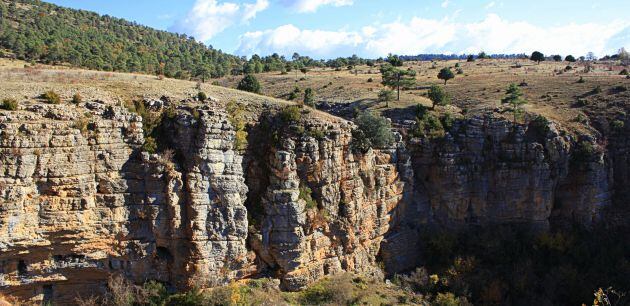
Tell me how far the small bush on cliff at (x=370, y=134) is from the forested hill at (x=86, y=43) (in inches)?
927

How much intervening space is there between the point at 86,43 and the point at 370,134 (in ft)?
Result: 157

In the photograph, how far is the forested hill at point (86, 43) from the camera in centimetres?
5166

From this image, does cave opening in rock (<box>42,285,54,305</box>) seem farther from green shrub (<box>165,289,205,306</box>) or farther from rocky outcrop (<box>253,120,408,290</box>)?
rocky outcrop (<box>253,120,408,290</box>)

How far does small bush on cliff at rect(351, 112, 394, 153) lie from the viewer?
1226 inches

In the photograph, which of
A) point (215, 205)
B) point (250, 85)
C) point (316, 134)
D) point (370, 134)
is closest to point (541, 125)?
point (370, 134)

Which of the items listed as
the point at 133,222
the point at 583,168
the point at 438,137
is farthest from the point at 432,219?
the point at 133,222

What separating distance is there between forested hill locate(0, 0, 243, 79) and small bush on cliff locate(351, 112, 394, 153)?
23550 mm

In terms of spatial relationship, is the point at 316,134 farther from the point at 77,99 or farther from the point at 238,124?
the point at 77,99

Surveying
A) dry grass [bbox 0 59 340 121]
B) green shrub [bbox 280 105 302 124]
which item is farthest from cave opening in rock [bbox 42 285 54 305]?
green shrub [bbox 280 105 302 124]

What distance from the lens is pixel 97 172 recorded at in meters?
23.7

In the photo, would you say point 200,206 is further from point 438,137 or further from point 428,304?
point 438,137

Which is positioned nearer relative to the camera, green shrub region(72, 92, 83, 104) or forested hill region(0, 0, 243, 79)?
green shrub region(72, 92, 83, 104)

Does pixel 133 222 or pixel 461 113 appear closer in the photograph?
pixel 133 222

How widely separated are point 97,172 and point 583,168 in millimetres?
34199
